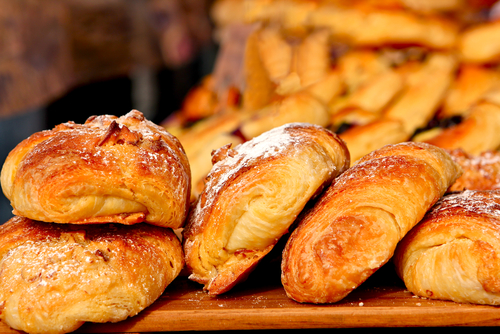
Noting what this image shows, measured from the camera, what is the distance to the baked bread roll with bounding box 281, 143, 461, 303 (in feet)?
3.36

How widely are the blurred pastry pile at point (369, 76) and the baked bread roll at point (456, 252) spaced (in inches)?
29.4

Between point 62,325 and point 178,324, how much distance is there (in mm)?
248

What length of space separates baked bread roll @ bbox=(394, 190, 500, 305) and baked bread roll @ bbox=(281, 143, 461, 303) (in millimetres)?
61

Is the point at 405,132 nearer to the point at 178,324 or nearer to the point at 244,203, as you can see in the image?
the point at 244,203

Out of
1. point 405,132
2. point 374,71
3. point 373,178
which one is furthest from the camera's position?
point 374,71

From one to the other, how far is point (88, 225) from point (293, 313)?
54cm

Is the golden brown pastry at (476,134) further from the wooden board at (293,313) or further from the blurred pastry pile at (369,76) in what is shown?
the wooden board at (293,313)

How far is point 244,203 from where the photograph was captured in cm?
111

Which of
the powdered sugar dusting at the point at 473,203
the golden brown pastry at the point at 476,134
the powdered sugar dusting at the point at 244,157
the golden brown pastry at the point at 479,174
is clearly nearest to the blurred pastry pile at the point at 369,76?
the golden brown pastry at the point at 476,134

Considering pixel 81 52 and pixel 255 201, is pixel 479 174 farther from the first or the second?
pixel 81 52

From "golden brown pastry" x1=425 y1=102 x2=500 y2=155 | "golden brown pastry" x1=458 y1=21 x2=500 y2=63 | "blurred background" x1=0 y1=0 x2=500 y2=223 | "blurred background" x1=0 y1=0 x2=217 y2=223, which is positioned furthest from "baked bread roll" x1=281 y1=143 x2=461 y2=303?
"blurred background" x1=0 y1=0 x2=217 y2=223

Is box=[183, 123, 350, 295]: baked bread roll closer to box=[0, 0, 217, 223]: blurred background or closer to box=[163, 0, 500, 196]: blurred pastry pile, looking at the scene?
box=[163, 0, 500, 196]: blurred pastry pile

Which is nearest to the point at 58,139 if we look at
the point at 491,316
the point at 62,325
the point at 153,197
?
the point at 153,197

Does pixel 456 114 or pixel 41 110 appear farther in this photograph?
pixel 41 110
